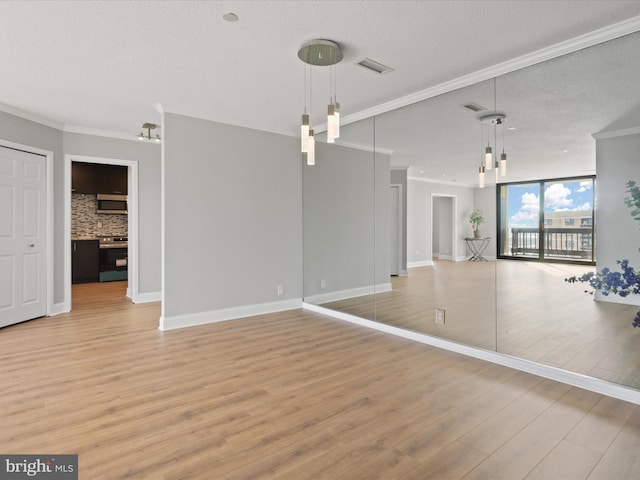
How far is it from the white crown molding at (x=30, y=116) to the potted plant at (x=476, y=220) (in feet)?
18.0

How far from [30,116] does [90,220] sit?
158 inches

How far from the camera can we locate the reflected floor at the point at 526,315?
265 cm

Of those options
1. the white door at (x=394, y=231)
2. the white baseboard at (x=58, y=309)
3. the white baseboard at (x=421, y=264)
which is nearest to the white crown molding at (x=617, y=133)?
the white baseboard at (x=421, y=264)

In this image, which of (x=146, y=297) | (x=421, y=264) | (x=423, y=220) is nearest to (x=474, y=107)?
(x=423, y=220)

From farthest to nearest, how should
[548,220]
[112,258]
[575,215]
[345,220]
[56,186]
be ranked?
[112,258], [56,186], [345,220], [548,220], [575,215]

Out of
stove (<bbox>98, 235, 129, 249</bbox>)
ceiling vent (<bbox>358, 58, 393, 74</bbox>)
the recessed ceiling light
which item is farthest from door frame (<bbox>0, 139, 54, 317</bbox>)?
ceiling vent (<bbox>358, 58, 393, 74</bbox>)

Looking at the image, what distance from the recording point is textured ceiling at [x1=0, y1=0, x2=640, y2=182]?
2.37 metres

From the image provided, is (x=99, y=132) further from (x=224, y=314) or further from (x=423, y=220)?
(x=423, y=220)

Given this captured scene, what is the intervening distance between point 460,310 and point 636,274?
1447 mm

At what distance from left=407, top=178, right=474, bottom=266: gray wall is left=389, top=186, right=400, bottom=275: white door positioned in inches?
5.0

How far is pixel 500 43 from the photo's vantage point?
109 inches

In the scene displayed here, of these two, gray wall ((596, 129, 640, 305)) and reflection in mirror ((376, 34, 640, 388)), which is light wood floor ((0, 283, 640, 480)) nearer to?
reflection in mirror ((376, 34, 640, 388))

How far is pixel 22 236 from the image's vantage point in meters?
4.71

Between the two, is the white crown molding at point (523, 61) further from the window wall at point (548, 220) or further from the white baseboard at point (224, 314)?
the white baseboard at point (224, 314)
